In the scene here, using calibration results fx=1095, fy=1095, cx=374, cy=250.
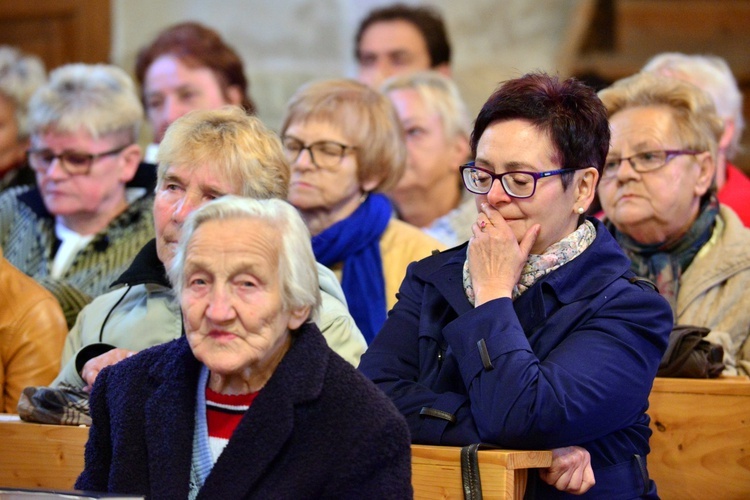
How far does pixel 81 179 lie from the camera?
390 cm

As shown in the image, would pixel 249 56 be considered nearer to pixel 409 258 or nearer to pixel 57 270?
pixel 57 270

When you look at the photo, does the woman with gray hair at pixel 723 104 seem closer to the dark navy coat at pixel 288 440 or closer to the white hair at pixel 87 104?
the white hair at pixel 87 104

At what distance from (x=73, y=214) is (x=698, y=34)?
3.83m

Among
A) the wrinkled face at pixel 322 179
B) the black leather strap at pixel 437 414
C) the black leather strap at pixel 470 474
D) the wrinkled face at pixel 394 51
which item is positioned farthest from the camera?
the wrinkled face at pixel 394 51

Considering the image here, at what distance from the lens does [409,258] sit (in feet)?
11.5

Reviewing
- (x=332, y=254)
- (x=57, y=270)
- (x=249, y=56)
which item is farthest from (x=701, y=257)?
(x=249, y=56)

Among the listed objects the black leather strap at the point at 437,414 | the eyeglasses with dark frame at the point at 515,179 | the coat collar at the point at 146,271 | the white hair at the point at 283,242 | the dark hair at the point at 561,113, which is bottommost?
the black leather strap at the point at 437,414

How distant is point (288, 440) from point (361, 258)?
146 centimetres

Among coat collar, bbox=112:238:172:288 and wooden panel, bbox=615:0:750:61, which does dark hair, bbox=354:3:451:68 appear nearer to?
wooden panel, bbox=615:0:750:61

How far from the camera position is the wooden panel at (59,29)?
689cm

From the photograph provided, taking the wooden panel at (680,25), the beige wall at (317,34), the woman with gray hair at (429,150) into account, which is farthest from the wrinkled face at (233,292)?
the beige wall at (317,34)

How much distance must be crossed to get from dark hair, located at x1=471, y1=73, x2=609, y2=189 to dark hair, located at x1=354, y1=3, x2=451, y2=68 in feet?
9.73

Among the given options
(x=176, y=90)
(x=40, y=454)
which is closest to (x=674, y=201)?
(x=40, y=454)

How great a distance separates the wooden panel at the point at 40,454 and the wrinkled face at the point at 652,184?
170 centimetres
